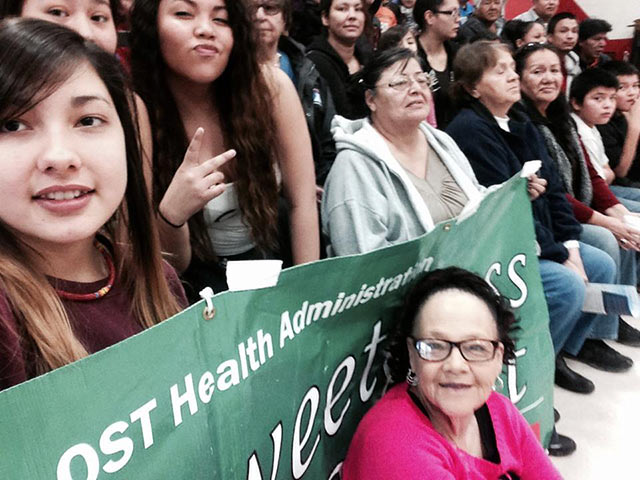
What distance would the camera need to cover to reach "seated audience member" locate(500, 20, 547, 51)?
15.1 feet

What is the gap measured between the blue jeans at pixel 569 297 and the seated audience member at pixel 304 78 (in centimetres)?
98

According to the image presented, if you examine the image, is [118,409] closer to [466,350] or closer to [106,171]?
[106,171]

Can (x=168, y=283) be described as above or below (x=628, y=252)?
above

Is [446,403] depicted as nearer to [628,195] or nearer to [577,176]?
[577,176]

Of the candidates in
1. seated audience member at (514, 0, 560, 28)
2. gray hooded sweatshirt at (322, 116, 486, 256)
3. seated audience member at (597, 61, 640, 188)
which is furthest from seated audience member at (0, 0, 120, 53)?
seated audience member at (514, 0, 560, 28)

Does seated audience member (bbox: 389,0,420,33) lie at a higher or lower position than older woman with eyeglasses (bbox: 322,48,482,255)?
higher

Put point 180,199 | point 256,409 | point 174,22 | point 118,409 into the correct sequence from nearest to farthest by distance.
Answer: point 118,409 < point 256,409 < point 180,199 < point 174,22

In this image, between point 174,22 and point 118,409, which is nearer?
point 118,409

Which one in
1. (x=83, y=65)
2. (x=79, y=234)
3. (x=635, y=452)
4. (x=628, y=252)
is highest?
(x=83, y=65)

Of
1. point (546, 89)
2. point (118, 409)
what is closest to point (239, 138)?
point (118, 409)

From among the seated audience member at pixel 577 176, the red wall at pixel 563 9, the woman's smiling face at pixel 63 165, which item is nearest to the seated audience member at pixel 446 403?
the woman's smiling face at pixel 63 165

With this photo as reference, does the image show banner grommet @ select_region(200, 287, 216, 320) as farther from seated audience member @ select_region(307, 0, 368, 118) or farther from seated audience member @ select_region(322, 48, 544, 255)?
seated audience member @ select_region(307, 0, 368, 118)

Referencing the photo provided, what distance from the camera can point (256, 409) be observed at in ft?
3.01

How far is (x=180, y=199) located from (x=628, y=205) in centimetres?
295
